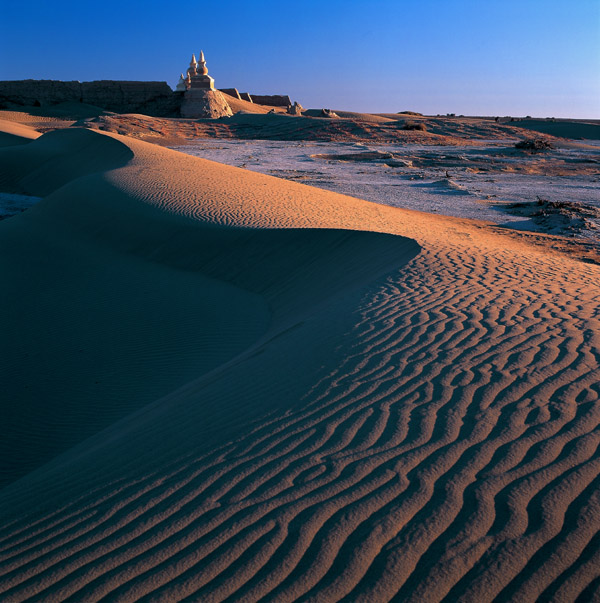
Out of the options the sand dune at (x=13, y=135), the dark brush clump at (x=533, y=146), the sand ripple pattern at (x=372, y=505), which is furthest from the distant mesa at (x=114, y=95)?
the sand ripple pattern at (x=372, y=505)

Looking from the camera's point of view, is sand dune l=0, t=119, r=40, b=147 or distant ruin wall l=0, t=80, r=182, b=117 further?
distant ruin wall l=0, t=80, r=182, b=117

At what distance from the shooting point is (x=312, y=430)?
3.61 meters

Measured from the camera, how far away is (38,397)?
662 centimetres

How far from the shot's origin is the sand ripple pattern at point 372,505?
7.80 ft

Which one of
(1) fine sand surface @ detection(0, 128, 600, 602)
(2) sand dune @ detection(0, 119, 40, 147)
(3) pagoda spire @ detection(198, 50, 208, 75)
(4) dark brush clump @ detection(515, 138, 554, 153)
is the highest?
(3) pagoda spire @ detection(198, 50, 208, 75)

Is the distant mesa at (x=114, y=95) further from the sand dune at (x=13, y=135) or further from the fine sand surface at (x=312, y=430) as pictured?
the fine sand surface at (x=312, y=430)

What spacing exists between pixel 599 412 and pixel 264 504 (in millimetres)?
2318

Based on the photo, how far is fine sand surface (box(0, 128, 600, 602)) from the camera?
246cm

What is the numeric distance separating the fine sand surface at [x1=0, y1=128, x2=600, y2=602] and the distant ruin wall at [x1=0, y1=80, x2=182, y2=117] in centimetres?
4296

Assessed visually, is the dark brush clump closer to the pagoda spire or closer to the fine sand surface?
the fine sand surface

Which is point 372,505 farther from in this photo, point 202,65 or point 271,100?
point 271,100

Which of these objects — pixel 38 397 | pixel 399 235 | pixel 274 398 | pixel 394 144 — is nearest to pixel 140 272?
pixel 38 397

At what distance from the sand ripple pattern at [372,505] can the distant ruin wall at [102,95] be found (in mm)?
49108

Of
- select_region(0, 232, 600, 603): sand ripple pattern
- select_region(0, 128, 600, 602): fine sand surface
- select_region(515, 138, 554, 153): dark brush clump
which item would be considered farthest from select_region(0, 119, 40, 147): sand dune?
select_region(0, 232, 600, 603): sand ripple pattern
